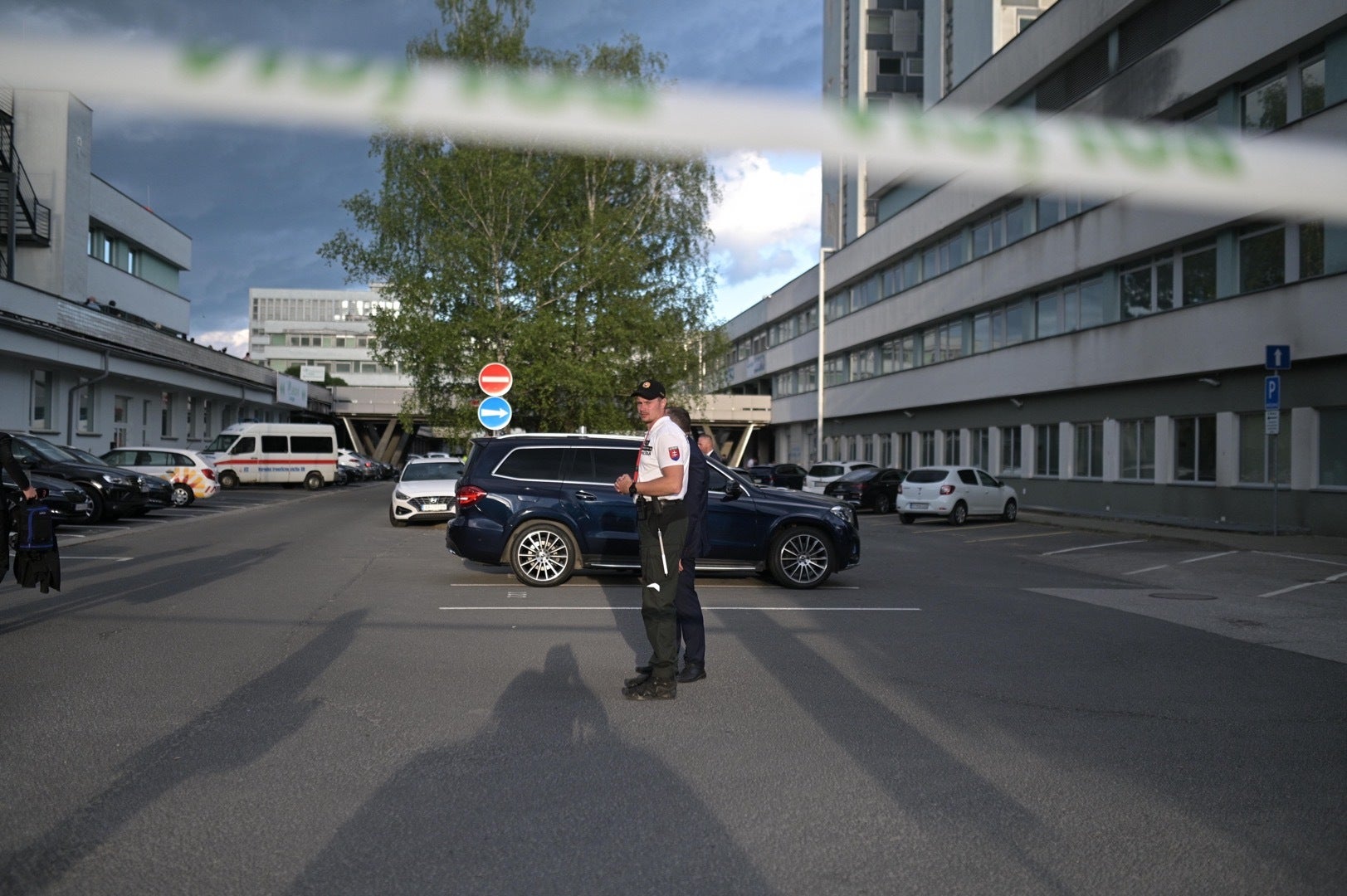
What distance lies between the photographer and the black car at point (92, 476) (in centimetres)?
2219

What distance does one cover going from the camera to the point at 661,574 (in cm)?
714

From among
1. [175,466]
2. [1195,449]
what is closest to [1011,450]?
[1195,449]

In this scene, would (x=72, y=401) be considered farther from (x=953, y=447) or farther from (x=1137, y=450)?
(x=1137, y=450)

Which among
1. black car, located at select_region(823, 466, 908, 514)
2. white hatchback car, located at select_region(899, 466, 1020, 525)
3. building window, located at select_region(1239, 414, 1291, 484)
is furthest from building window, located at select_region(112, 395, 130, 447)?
building window, located at select_region(1239, 414, 1291, 484)

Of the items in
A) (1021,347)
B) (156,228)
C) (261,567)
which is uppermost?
(156,228)

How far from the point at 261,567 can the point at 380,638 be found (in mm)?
6383

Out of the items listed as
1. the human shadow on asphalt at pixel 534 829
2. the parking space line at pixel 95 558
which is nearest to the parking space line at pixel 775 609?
the human shadow on asphalt at pixel 534 829

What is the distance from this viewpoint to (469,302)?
31.7 m

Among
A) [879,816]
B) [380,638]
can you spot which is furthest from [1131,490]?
[879,816]

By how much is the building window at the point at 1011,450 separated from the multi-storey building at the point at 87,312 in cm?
2898

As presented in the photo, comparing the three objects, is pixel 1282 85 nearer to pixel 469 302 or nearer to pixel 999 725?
pixel 469 302

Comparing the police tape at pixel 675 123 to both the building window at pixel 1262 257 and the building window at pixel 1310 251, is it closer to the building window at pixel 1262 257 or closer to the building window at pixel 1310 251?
the building window at pixel 1310 251

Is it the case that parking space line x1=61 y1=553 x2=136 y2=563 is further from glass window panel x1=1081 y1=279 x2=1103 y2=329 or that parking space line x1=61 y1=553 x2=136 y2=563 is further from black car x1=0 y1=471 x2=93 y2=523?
glass window panel x1=1081 y1=279 x2=1103 y2=329

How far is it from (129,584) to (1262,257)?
23458 millimetres
